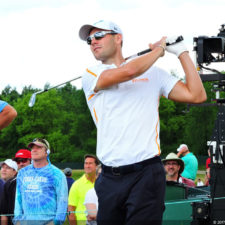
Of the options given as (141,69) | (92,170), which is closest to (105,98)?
(141,69)

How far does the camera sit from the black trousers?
3.00 m

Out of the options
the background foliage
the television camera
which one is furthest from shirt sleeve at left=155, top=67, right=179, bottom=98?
the background foliage

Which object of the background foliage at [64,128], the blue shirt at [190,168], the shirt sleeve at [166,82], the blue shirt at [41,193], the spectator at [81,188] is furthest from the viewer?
the background foliage at [64,128]

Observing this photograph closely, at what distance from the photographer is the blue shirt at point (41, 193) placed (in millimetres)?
6168

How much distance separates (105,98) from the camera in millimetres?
3199

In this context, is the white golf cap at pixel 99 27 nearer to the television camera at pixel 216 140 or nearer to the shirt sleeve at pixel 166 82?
the shirt sleeve at pixel 166 82

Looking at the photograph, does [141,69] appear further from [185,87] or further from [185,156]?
Result: [185,156]

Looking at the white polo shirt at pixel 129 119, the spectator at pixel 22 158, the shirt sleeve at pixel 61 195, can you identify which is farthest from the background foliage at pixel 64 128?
the white polo shirt at pixel 129 119

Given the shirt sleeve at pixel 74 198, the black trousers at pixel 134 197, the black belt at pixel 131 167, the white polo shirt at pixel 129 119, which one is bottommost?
the shirt sleeve at pixel 74 198

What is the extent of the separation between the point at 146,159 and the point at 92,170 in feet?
14.1

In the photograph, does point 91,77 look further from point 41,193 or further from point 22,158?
point 22,158

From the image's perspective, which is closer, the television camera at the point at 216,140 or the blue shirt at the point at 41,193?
the television camera at the point at 216,140

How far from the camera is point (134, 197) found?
3008mm

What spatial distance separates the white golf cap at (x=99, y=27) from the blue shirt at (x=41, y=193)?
9.81ft
